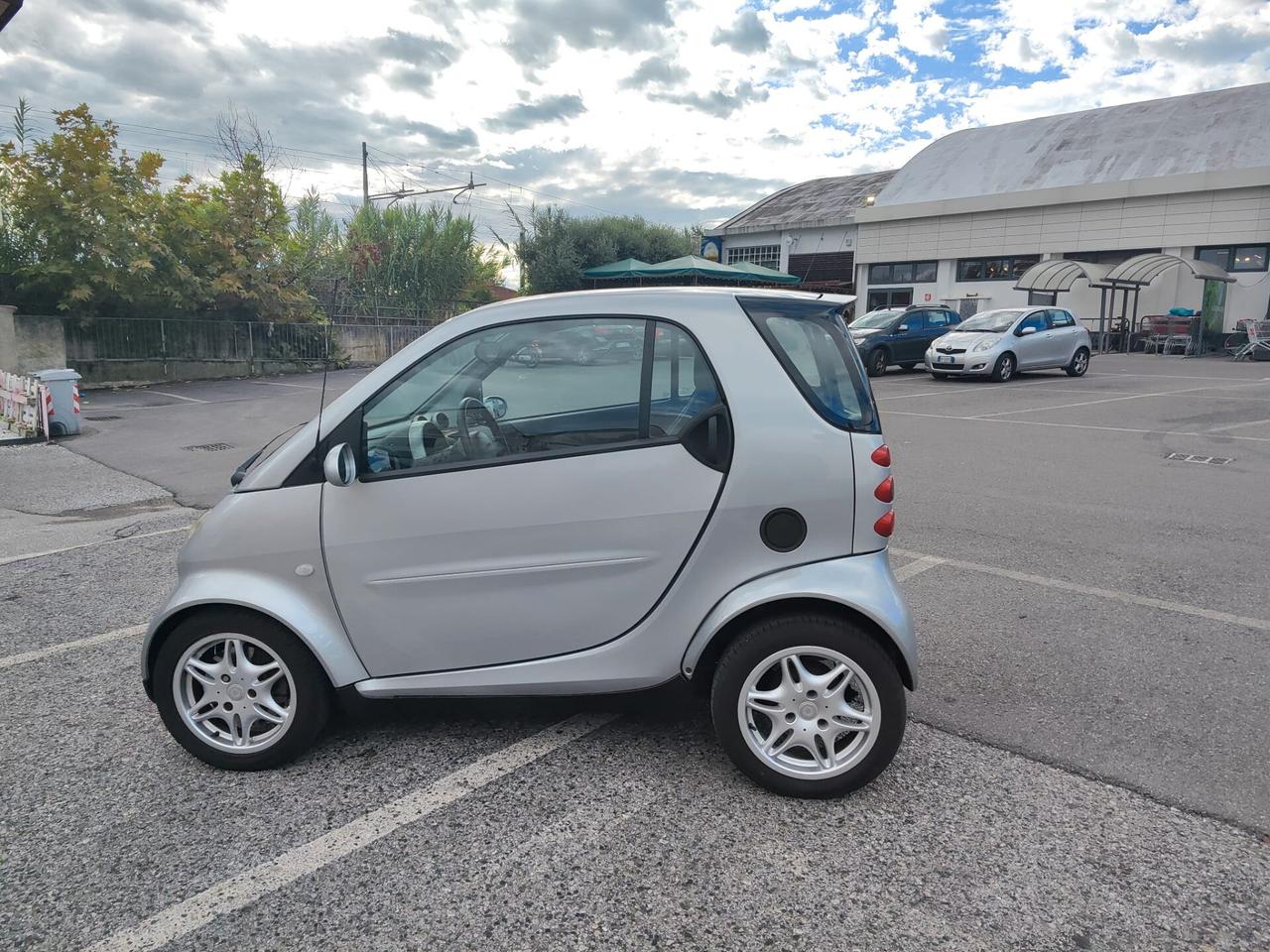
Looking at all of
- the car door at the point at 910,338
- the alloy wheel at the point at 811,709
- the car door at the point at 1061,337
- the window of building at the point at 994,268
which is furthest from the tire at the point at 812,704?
the window of building at the point at 994,268

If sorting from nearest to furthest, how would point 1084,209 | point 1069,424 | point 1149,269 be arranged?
point 1069,424, point 1149,269, point 1084,209

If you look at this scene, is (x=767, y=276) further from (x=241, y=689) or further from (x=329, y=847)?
(x=329, y=847)

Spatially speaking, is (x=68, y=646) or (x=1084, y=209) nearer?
(x=68, y=646)

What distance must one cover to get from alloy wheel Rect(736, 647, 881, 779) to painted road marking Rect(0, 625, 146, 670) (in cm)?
344

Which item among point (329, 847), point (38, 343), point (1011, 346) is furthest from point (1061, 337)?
point (38, 343)

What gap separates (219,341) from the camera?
22188 millimetres

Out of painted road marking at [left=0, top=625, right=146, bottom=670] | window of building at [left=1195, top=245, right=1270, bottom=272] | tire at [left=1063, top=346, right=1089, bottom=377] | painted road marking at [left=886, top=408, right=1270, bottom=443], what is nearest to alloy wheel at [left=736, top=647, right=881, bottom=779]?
painted road marking at [left=0, top=625, right=146, bottom=670]

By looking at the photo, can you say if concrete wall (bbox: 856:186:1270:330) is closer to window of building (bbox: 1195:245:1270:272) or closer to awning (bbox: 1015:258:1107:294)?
window of building (bbox: 1195:245:1270:272)

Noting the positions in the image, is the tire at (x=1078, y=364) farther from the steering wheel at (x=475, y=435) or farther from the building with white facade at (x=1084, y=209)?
the steering wheel at (x=475, y=435)

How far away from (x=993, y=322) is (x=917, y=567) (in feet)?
52.7

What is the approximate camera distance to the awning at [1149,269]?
2606cm

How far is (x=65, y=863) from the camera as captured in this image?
2.54 m

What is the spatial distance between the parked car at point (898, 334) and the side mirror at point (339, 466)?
18.7 m

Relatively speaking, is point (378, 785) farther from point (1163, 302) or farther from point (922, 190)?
point (922, 190)
